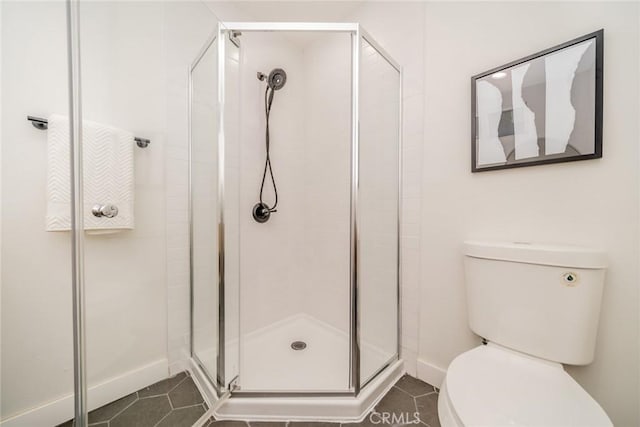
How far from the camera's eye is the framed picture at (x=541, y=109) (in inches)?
32.9

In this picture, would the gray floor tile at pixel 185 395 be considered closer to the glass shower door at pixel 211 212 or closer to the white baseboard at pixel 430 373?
the glass shower door at pixel 211 212

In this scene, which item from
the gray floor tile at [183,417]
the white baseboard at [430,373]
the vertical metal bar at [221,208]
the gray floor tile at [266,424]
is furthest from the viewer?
the white baseboard at [430,373]

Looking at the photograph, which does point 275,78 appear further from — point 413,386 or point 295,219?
point 413,386

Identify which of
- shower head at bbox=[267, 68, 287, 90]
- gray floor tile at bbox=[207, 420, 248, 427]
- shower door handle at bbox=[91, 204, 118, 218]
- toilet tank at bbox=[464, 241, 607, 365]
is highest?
shower head at bbox=[267, 68, 287, 90]

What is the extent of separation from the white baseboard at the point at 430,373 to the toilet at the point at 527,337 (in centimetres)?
39

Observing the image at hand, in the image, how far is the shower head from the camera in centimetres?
165

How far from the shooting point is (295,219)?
1.91 m

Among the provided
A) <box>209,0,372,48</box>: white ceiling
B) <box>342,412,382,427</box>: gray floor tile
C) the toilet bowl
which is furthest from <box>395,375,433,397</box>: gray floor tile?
<box>209,0,372,48</box>: white ceiling

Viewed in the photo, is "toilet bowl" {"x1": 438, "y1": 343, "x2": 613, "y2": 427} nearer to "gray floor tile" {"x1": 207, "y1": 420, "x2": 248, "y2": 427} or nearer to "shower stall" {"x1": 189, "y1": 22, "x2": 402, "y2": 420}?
"shower stall" {"x1": 189, "y1": 22, "x2": 402, "y2": 420}

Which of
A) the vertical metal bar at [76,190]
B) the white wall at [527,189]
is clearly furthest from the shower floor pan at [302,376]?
the vertical metal bar at [76,190]

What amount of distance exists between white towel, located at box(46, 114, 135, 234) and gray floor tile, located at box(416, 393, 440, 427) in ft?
4.96

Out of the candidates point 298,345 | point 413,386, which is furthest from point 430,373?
point 298,345

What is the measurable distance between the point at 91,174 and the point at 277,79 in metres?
1.24

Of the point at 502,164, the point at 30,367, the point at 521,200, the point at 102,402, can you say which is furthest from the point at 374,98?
the point at 30,367
